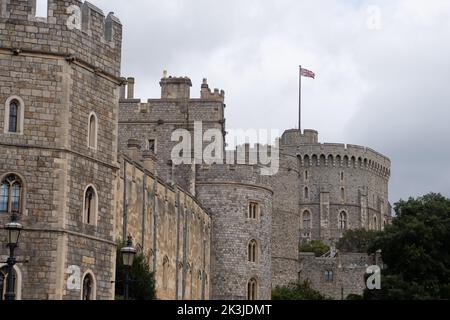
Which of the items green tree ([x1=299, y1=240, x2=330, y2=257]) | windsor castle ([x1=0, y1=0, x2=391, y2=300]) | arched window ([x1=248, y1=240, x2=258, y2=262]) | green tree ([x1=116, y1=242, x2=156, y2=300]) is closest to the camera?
windsor castle ([x1=0, y1=0, x2=391, y2=300])

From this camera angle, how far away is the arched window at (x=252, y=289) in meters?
65.8

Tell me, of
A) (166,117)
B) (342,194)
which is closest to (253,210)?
(166,117)

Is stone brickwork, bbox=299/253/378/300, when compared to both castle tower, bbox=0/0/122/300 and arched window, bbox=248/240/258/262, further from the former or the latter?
castle tower, bbox=0/0/122/300

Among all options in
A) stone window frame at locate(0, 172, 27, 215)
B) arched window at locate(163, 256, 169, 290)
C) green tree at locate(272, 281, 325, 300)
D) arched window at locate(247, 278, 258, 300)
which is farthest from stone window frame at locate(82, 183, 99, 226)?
green tree at locate(272, 281, 325, 300)

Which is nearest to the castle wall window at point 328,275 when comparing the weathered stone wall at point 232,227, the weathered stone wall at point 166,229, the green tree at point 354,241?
the green tree at point 354,241

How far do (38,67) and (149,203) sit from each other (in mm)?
21264

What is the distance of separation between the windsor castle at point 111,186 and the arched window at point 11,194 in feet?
0.09

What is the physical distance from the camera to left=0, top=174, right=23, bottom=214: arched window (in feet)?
97.1

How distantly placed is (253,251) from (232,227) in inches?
86.9

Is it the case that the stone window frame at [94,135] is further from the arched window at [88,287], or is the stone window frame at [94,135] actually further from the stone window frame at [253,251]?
the stone window frame at [253,251]

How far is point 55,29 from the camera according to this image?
3061 centimetres

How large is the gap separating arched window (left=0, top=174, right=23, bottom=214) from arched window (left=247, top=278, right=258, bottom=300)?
3714cm

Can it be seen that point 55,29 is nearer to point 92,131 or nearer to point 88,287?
point 92,131
